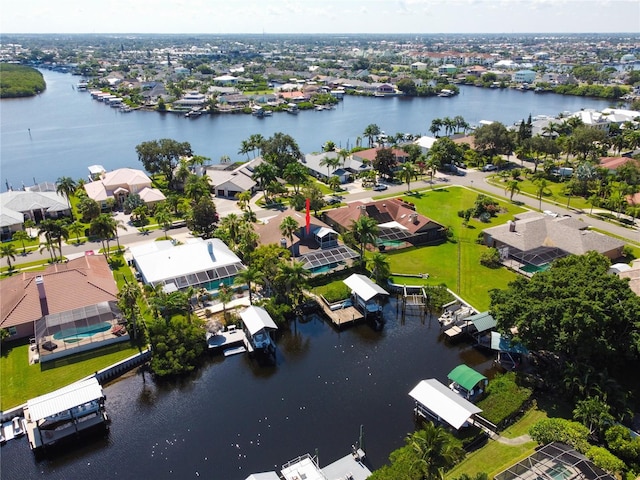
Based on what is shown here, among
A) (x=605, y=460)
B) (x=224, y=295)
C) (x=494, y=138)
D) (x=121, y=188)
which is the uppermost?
(x=494, y=138)

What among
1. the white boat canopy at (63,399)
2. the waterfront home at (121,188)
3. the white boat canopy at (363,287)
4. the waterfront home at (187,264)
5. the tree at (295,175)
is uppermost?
the tree at (295,175)

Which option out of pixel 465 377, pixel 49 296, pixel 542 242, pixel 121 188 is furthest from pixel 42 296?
pixel 542 242

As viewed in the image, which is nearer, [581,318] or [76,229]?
[581,318]

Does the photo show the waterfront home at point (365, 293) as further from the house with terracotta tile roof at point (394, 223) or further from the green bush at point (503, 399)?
the green bush at point (503, 399)

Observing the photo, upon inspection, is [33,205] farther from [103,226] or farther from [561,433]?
[561,433]

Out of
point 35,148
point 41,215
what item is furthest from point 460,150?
point 35,148

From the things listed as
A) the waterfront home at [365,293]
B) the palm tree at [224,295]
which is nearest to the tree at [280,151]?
the palm tree at [224,295]
